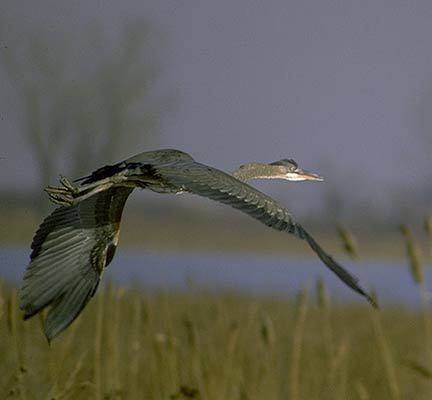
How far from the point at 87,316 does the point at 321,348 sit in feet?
1.64

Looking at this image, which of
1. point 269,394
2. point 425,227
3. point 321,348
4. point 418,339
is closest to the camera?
point 425,227

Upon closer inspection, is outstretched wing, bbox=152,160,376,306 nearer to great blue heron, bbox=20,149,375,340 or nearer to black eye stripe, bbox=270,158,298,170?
great blue heron, bbox=20,149,375,340

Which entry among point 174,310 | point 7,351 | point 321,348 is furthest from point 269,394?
point 174,310

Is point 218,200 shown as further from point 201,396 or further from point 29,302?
point 201,396

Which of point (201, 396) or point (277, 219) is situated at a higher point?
point (277, 219)

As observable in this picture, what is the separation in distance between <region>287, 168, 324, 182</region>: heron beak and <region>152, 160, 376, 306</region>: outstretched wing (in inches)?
7.8

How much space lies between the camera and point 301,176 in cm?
73

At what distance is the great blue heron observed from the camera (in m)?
0.50

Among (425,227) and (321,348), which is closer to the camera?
(425,227)

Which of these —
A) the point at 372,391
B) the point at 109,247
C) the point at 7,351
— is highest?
the point at 109,247

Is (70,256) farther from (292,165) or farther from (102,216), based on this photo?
(292,165)

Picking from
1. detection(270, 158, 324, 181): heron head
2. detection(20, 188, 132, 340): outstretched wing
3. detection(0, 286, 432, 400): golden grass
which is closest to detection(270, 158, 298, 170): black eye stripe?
detection(270, 158, 324, 181): heron head

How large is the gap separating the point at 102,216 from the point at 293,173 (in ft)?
0.54

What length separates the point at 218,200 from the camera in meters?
0.48
